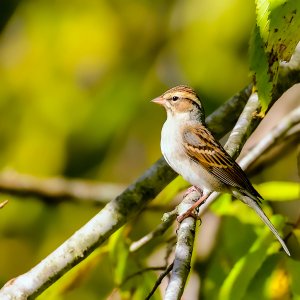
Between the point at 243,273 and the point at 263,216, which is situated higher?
the point at 263,216

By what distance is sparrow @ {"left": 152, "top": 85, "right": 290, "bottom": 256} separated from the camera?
9.23 ft

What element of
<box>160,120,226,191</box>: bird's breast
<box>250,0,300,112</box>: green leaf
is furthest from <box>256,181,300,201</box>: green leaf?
<box>250,0,300,112</box>: green leaf

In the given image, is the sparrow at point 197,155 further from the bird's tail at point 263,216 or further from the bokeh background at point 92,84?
the bokeh background at point 92,84

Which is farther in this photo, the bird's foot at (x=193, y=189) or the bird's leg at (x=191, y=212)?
the bird's foot at (x=193, y=189)

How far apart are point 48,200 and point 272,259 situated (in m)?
1.85

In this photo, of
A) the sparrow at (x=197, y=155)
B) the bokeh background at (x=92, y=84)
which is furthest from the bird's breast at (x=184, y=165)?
the bokeh background at (x=92, y=84)

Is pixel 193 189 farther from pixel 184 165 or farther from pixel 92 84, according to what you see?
pixel 92 84

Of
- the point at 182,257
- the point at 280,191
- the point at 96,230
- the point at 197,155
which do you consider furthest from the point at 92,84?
the point at 182,257

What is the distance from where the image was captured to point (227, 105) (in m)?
3.03

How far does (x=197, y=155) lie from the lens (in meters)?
3.08

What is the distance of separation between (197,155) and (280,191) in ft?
1.26

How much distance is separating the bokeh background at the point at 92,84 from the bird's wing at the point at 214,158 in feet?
3.91

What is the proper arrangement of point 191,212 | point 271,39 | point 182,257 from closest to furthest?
point 271,39
point 182,257
point 191,212

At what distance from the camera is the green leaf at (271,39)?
1.80 metres
